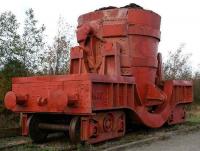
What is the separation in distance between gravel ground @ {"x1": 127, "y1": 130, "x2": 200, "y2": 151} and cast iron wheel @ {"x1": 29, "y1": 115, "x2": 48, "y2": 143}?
7.36 ft

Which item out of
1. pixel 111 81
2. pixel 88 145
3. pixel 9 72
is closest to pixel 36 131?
pixel 88 145

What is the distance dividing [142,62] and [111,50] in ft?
4.06

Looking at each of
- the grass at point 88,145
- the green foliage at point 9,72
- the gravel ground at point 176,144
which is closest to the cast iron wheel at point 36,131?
the grass at point 88,145

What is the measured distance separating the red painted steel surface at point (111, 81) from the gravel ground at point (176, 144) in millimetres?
863

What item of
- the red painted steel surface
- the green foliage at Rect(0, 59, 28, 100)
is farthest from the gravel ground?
the green foliage at Rect(0, 59, 28, 100)

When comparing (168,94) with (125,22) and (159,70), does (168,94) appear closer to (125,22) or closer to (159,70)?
(159,70)

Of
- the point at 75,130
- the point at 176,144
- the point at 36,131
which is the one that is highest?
the point at 75,130

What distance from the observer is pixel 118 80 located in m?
8.97

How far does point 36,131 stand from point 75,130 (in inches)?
56.5

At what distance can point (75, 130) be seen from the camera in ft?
26.5

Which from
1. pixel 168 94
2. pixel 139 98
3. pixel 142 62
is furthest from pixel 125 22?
pixel 168 94

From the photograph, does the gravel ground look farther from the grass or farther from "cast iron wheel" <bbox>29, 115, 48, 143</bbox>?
"cast iron wheel" <bbox>29, 115, 48, 143</bbox>

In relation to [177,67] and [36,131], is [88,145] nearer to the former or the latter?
[36,131]

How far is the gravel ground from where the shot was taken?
27.2 feet
